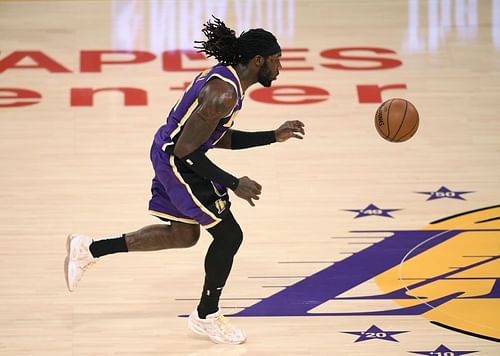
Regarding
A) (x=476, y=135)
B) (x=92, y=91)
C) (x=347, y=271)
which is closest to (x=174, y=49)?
(x=92, y=91)

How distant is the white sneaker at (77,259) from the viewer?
5449 millimetres

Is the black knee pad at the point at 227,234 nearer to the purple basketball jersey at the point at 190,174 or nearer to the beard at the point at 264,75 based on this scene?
the purple basketball jersey at the point at 190,174

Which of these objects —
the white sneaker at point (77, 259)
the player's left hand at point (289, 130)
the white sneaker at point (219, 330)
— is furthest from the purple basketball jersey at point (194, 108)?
the white sneaker at point (219, 330)

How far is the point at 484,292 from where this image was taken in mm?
5684

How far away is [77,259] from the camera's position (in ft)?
17.9

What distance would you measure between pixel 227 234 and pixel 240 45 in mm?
840

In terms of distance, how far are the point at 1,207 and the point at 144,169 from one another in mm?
938

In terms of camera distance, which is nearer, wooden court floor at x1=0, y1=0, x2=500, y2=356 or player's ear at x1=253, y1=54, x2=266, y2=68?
player's ear at x1=253, y1=54, x2=266, y2=68

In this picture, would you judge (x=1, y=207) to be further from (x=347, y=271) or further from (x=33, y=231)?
(x=347, y=271)

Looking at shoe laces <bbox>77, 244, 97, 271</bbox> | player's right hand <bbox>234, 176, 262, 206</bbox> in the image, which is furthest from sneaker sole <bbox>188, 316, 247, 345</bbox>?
player's right hand <bbox>234, 176, 262, 206</bbox>

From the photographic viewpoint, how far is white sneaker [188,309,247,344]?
207 inches

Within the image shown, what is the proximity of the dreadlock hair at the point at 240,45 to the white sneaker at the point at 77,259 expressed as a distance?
1141mm

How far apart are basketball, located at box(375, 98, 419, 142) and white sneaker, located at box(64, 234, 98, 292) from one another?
5.33 ft

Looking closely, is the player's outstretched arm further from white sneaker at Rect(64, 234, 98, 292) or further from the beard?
white sneaker at Rect(64, 234, 98, 292)
